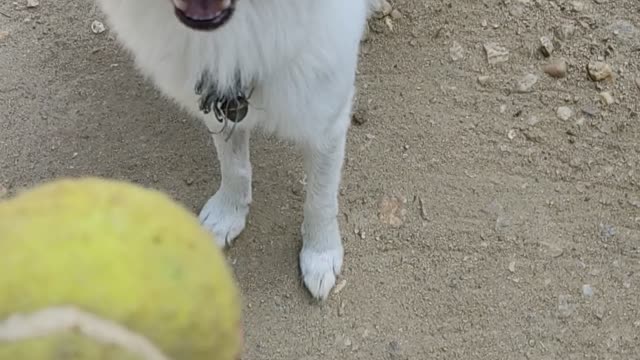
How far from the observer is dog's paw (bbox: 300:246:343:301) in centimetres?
263

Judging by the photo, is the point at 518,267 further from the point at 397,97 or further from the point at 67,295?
the point at 67,295

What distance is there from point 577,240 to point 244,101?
112 centimetres

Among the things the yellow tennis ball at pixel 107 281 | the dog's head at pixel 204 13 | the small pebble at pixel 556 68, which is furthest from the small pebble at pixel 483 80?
the yellow tennis ball at pixel 107 281

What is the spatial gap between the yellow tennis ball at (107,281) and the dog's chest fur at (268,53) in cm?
78

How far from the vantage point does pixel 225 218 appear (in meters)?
2.74

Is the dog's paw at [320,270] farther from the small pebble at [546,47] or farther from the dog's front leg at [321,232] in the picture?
the small pebble at [546,47]

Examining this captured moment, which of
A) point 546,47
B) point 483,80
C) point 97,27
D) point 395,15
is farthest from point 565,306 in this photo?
point 97,27

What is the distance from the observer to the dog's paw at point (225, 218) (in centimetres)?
273

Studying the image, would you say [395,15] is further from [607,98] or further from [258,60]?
[258,60]

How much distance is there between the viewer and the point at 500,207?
276 centimetres

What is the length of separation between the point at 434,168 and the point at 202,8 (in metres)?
1.26

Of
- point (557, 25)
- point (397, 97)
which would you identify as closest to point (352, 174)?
point (397, 97)

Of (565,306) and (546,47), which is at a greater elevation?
(546,47)

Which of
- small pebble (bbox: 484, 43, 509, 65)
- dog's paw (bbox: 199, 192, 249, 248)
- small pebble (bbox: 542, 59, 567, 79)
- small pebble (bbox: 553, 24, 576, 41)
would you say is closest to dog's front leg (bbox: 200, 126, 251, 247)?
dog's paw (bbox: 199, 192, 249, 248)
